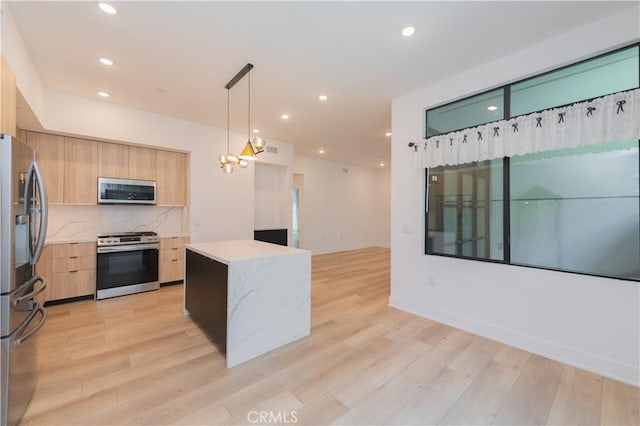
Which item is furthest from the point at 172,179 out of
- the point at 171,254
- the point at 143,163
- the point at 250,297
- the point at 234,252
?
the point at 250,297

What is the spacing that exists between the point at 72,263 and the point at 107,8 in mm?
3445

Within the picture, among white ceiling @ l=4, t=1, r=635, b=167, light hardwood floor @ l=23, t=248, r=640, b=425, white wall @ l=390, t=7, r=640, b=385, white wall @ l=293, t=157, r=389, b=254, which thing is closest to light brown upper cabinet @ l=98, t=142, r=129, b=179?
white ceiling @ l=4, t=1, r=635, b=167

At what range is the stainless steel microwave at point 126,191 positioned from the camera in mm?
4055

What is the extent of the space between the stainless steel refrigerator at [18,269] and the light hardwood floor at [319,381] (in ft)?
0.92

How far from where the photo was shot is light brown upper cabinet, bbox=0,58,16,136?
1.99 m

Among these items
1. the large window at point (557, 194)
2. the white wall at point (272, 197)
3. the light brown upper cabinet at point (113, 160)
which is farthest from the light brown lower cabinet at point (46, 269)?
the large window at point (557, 194)

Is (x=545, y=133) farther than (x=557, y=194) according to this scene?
No

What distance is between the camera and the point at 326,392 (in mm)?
1959

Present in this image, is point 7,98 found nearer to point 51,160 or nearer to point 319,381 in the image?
point 51,160

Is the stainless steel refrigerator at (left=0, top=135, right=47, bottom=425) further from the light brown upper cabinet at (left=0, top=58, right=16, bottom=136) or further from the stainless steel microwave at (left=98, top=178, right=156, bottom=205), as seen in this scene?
the stainless steel microwave at (left=98, top=178, right=156, bottom=205)

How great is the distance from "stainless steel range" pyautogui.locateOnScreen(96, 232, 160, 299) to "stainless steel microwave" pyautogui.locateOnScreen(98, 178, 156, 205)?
1.81 ft

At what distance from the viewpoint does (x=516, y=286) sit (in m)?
2.66

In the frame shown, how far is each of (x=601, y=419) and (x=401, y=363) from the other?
1295 millimetres

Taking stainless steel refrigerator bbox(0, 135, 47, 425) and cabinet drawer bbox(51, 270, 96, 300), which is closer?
stainless steel refrigerator bbox(0, 135, 47, 425)
